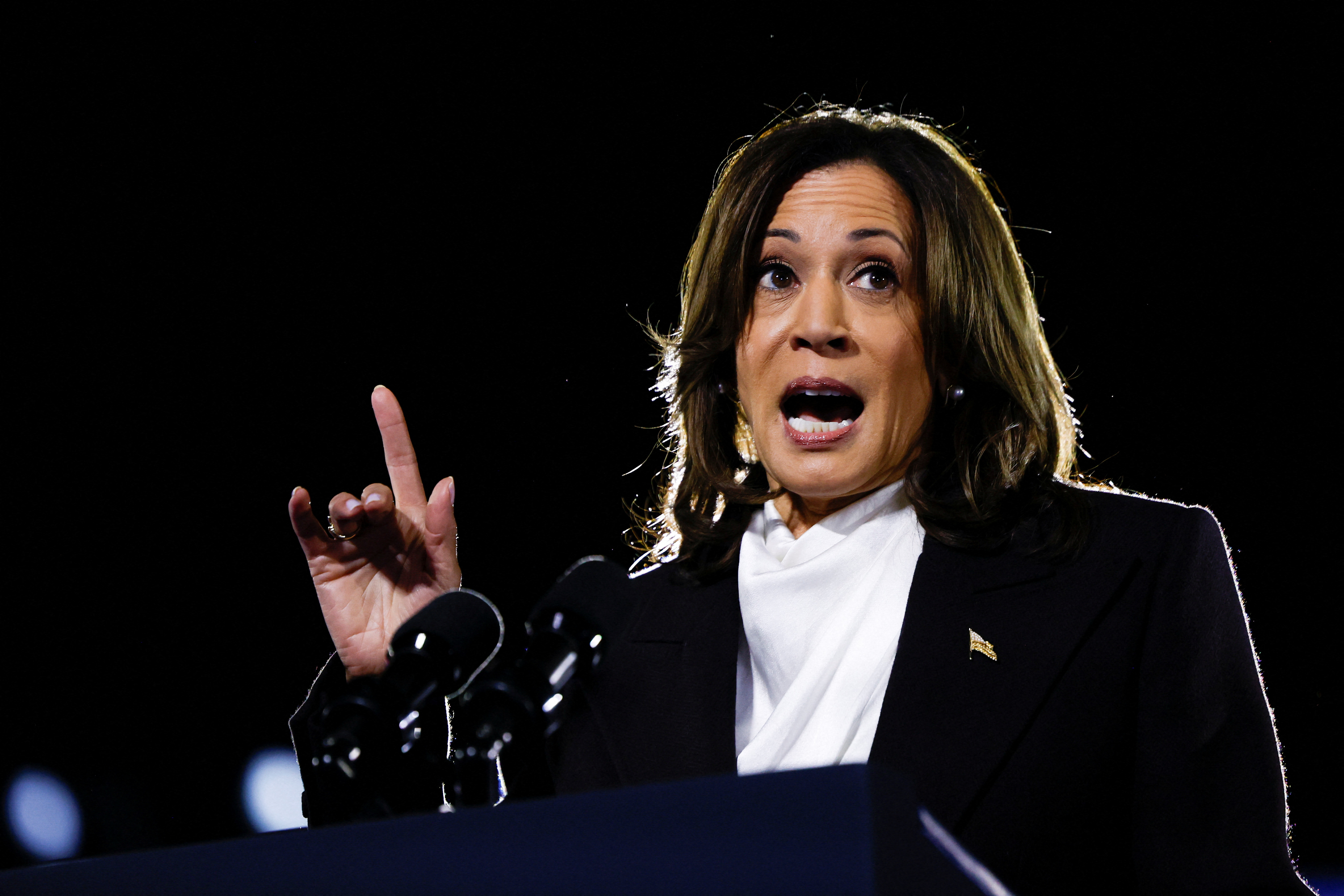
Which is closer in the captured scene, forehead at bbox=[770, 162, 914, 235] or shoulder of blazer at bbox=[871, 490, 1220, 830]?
shoulder of blazer at bbox=[871, 490, 1220, 830]

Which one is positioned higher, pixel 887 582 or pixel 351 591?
pixel 351 591

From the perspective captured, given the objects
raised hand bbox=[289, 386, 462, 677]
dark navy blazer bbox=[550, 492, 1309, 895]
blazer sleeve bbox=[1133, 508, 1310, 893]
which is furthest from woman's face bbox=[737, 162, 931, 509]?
raised hand bbox=[289, 386, 462, 677]

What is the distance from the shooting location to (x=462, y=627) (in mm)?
1023

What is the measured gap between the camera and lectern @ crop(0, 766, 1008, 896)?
1.96 ft

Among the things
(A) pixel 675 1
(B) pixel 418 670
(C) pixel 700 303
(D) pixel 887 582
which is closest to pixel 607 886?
(B) pixel 418 670

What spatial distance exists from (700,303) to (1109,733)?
96 cm

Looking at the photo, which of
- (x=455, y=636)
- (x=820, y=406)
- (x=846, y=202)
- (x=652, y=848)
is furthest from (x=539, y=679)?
(x=846, y=202)

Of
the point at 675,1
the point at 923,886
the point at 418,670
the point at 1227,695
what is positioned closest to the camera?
the point at 923,886

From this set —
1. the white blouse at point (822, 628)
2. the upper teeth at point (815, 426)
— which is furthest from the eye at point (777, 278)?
the white blouse at point (822, 628)

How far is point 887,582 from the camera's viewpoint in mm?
1739

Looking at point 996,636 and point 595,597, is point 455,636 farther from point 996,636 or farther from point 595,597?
point 996,636

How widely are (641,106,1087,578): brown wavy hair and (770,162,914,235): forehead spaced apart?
0.05 ft

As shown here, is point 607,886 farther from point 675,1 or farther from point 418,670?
point 675,1

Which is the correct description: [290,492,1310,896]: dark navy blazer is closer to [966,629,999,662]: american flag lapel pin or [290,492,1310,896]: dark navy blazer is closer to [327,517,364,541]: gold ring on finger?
[966,629,999,662]: american flag lapel pin
